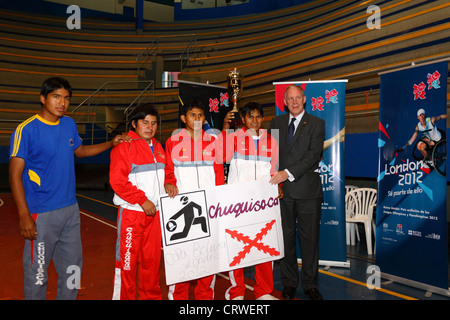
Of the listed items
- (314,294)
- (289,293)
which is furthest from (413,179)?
(289,293)

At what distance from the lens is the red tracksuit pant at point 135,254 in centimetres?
237

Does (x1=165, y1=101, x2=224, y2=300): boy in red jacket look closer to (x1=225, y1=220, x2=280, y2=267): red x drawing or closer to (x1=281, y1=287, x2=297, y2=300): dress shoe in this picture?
(x1=225, y1=220, x2=280, y2=267): red x drawing

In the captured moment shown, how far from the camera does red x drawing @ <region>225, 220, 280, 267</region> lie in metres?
2.58

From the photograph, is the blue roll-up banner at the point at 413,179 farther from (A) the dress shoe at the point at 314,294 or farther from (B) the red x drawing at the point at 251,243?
(B) the red x drawing at the point at 251,243

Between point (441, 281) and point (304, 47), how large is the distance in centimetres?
784

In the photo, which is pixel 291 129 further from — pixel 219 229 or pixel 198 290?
pixel 198 290

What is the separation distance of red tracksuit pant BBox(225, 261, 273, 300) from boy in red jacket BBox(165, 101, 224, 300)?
0.62 feet

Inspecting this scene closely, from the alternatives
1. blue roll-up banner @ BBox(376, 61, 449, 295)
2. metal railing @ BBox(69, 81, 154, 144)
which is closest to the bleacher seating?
metal railing @ BBox(69, 81, 154, 144)

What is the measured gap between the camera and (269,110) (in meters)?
9.37

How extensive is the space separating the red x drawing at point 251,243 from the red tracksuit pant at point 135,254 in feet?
1.84

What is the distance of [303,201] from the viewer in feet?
9.52

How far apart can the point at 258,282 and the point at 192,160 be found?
3.69ft
